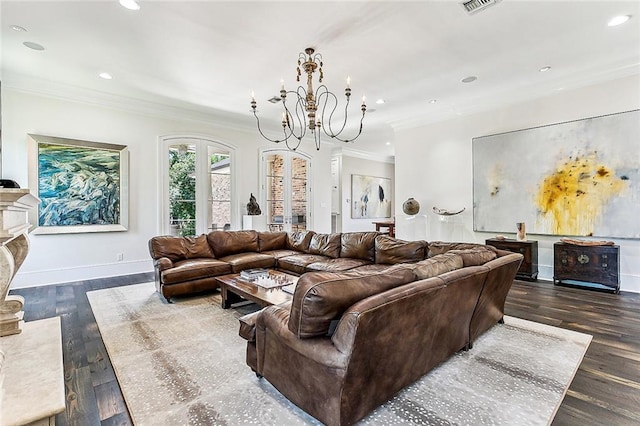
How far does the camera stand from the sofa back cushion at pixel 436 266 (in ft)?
6.42

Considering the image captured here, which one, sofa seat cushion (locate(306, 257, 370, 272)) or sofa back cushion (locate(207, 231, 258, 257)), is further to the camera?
sofa back cushion (locate(207, 231, 258, 257))

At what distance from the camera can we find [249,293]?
3.02m

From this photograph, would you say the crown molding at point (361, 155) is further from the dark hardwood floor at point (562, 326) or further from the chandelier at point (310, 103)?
the dark hardwood floor at point (562, 326)

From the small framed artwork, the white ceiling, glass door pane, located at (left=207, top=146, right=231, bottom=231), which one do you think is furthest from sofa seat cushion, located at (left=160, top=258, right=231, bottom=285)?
the white ceiling

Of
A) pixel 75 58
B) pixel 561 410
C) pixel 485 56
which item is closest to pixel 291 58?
pixel 485 56

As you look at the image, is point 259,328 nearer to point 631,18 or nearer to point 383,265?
point 383,265

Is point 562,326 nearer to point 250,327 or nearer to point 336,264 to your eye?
point 336,264

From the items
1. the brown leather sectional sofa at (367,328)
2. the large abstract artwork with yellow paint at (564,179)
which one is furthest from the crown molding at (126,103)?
the brown leather sectional sofa at (367,328)

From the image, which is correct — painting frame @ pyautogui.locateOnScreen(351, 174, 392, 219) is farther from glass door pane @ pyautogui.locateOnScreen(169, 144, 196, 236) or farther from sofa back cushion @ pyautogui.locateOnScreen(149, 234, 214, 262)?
sofa back cushion @ pyautogui.locateOnScreen(149, 234, 214, 262)

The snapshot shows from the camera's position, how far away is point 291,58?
12.2 feet

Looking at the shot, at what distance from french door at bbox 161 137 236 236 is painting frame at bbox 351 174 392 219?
4.61 m

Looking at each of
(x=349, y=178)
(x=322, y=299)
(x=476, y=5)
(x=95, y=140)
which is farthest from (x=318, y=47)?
(x=349, y=178)

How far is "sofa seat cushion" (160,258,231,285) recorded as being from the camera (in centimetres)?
374

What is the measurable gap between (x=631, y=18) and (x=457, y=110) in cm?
277
